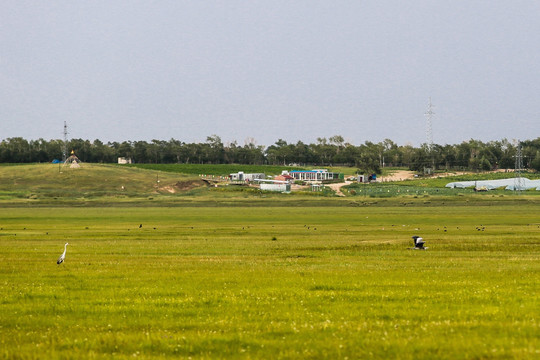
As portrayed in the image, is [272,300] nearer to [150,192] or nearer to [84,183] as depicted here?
[150,192]

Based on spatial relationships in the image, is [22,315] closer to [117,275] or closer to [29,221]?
[117,275]

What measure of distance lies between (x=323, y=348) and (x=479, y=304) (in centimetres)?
653

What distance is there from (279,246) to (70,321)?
28.1m

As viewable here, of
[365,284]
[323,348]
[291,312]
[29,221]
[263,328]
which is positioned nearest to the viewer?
[323,348]

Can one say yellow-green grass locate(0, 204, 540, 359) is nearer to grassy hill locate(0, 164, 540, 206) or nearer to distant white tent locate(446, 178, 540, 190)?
grassy hill locate(0, 164, 540, 206)

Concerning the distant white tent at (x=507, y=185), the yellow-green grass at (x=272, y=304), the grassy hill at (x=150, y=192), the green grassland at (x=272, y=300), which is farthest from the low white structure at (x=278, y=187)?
the yellow-green grass at (x=272, y=304)

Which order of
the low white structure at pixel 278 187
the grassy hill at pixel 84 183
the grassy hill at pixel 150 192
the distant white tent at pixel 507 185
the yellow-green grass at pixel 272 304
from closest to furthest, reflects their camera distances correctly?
the yellow-green grass at pixel 272 304 < the grassy hill at pixel 150 192 < the grassy hill at pixel 84 183 < the low white structure at pixel 278 187 < the distant white tent at pixel 507 185

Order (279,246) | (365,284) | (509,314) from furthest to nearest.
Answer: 1. (279,246)
2. (365,284)
3. (509,314)

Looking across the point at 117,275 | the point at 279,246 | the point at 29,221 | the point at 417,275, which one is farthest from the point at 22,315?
the point at 29,221

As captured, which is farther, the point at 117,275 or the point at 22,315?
the point at 117,275

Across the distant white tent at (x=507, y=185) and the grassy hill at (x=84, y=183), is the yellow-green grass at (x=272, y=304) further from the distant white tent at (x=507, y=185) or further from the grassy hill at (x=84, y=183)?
the distant white tent at (x=507, y=185)

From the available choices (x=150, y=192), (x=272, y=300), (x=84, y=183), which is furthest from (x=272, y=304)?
(x=84, y=183)

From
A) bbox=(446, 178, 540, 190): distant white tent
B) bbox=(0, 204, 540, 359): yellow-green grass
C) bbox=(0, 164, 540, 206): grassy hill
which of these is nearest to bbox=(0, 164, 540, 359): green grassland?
bbox=(0, 204, 540, 359): yellow-green grass

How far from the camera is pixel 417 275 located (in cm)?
2436
